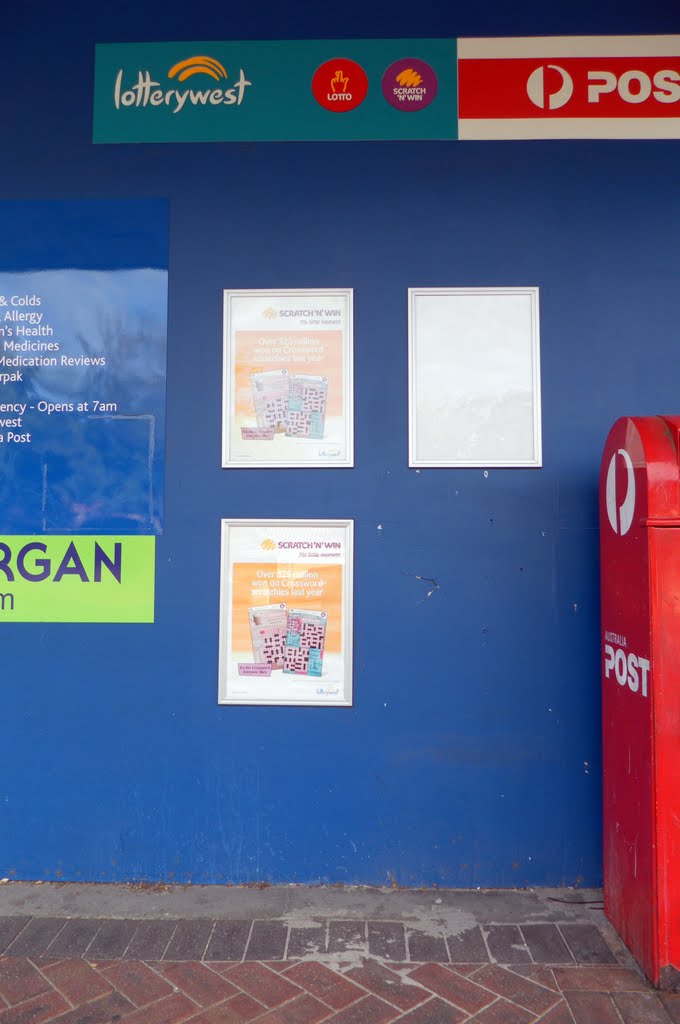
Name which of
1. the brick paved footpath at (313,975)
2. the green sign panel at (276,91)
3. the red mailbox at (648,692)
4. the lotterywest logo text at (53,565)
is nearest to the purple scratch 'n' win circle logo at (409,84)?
the green sign panel at (276,91)

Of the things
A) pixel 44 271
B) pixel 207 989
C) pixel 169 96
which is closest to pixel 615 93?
pixel 169 96

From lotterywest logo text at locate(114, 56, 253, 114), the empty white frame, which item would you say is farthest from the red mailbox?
lotterywest logo text at locate(114, 56, 253, 114)

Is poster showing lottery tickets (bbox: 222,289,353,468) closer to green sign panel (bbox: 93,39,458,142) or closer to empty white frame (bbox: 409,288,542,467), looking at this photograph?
empty white frame (bbox: 409,288,542,467)

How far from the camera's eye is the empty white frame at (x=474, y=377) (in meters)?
3.26

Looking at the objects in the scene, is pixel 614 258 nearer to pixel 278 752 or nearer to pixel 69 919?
pixel 278 752

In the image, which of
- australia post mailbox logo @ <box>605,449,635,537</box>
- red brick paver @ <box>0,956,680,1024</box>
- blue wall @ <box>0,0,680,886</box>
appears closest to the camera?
red brick paver @ <box>0,956,680,1024</box>

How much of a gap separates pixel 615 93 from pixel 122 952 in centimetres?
448

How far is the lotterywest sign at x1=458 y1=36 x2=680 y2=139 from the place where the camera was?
3332mm

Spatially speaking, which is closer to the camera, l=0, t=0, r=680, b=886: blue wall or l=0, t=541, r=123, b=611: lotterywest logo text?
l=0, t=0, r=680, b=886: blue wall

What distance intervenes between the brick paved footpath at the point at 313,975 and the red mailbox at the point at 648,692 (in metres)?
0.25

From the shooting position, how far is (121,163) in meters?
3.40

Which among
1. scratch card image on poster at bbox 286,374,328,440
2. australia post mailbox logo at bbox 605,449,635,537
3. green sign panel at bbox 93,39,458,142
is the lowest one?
australia post mailbox logo at bbox 605,449,635,537

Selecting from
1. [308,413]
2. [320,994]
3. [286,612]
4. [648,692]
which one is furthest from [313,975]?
[308,413]

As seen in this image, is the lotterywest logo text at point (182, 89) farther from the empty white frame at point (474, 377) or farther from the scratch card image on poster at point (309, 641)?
the scratch card image on poster at point (309, 641)
